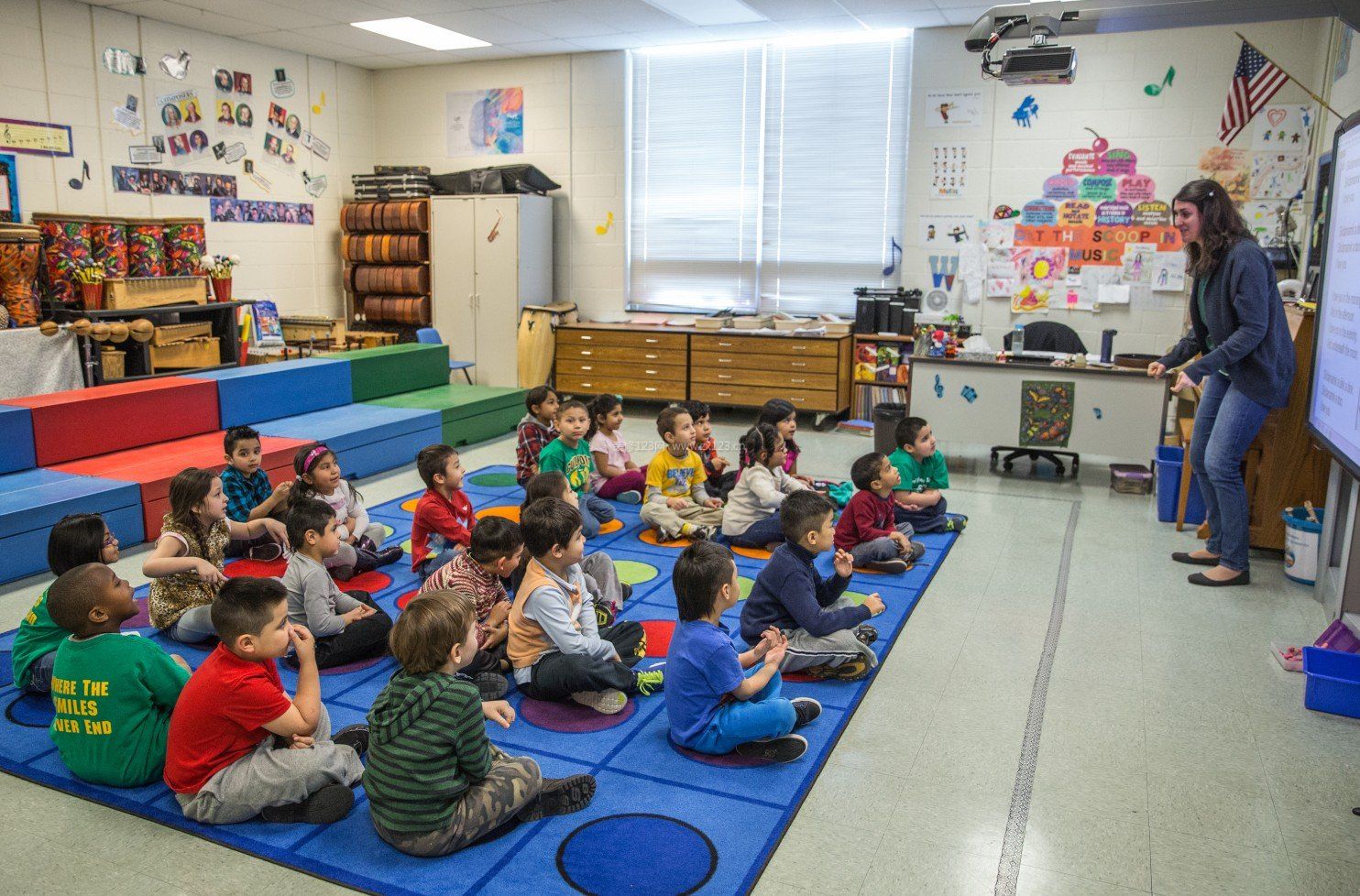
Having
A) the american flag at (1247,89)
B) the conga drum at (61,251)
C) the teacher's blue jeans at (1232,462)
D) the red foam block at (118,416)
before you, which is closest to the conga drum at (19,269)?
the conga drum at (61,251)

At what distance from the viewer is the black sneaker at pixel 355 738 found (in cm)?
293

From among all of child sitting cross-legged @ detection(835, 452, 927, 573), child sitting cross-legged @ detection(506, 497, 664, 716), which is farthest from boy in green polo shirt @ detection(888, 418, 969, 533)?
child sitting cross-legged @ detection(506, 497, 664, 716)

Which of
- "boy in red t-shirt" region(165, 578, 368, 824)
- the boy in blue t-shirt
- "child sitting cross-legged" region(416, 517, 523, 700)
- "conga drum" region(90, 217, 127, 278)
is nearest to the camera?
"boy in red t-shirt" region(165, 578, 368, 824)

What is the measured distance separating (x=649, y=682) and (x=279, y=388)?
4.26 m

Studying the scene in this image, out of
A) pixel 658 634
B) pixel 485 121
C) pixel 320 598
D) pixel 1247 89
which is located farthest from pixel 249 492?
pixel 1247 89

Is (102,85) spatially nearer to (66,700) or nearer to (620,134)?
(620,134)

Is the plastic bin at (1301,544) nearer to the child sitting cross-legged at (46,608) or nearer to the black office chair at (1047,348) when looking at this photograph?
the black office chair at (1047,348)

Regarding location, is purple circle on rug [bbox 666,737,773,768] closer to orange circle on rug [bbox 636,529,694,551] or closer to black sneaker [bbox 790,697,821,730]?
black sneaker [bbox 790,697,821,730]

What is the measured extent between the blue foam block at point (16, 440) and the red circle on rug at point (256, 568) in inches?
55.5

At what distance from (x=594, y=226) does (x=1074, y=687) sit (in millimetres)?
7080

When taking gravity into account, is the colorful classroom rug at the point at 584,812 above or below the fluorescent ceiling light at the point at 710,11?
below

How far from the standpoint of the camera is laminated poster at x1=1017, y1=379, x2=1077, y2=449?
6.41m

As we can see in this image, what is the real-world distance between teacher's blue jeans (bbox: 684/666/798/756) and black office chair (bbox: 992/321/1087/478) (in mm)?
4349

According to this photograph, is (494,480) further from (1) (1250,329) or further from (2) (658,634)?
(1) (1250,329)
